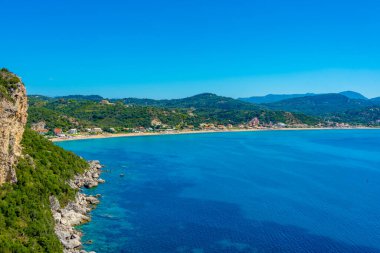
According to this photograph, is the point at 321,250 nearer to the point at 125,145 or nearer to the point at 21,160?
the point at 21,160

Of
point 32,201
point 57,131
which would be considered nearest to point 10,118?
point 32,201

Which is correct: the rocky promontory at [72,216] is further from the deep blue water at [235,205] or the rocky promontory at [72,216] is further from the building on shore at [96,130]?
the building on shore at [96,130]

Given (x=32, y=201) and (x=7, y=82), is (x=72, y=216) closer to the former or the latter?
(x=32, y=201)

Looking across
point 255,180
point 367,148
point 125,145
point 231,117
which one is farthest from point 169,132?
point 255,180

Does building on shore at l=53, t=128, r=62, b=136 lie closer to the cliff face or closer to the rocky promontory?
the rocky promontory

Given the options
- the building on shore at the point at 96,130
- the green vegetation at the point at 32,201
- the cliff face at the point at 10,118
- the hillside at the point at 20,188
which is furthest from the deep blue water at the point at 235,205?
the building on shore at the point at 96,130
